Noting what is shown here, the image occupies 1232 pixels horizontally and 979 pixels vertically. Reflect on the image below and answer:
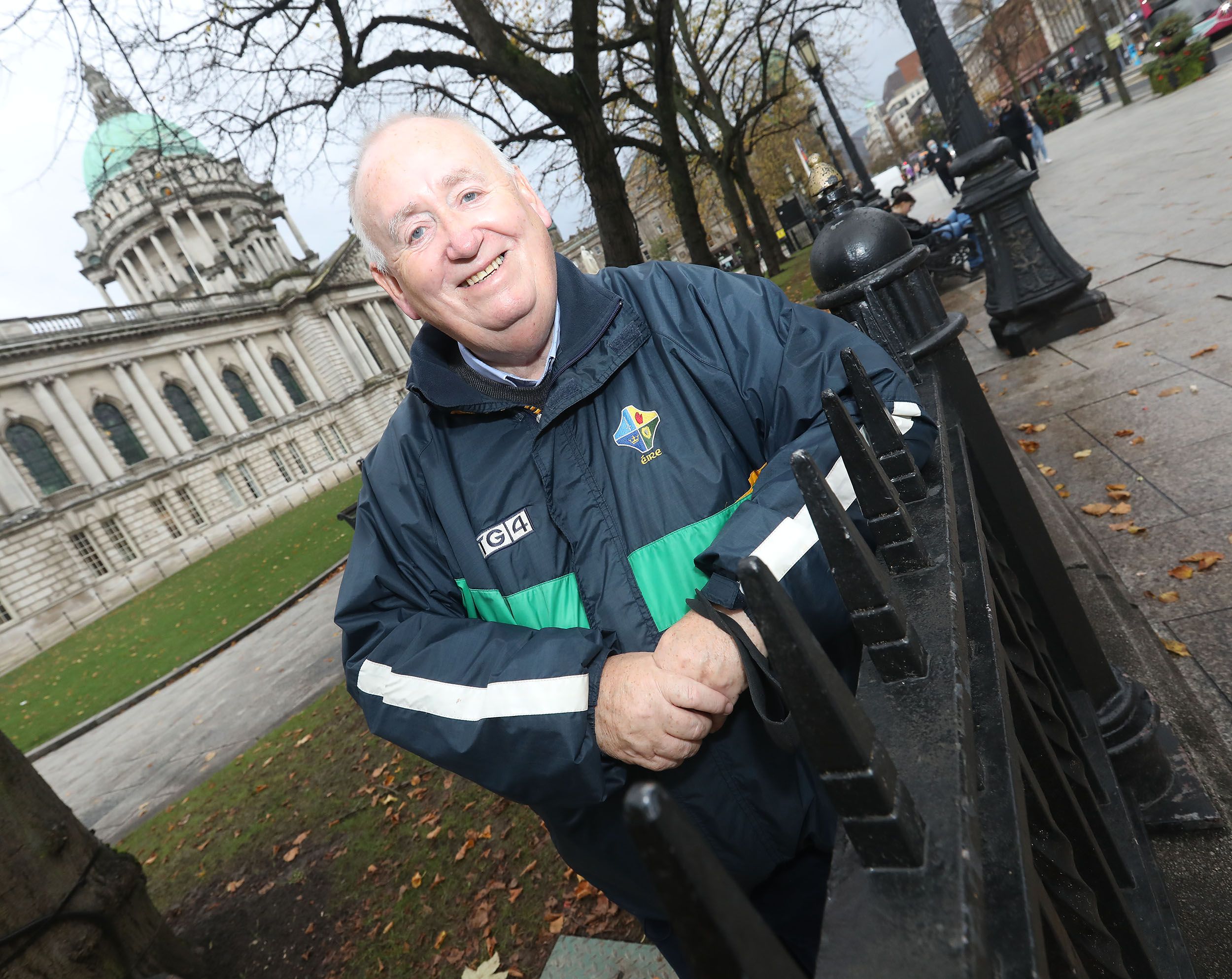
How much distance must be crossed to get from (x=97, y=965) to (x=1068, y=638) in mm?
3961

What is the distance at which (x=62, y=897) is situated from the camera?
2961 millimetres

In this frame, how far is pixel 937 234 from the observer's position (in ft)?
34.5

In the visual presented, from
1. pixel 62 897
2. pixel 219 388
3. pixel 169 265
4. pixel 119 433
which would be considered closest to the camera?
pixel 62 897

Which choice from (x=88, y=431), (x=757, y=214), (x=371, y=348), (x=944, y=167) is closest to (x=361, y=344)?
(x=371, y=348)

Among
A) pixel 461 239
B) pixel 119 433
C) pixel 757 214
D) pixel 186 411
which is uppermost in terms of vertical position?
pixel 186 411

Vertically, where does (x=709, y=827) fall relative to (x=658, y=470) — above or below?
below

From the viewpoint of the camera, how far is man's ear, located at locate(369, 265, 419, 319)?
78.7 inches

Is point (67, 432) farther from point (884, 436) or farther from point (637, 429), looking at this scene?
point (884, 436)

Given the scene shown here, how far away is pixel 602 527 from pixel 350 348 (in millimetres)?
60496

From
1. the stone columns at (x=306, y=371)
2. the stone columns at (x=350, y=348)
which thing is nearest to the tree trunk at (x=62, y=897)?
the stone columns at (x=306, y=371)

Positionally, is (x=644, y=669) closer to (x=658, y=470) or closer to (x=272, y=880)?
(x=658, y=470)

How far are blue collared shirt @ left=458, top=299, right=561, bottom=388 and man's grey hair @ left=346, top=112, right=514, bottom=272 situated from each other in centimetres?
36

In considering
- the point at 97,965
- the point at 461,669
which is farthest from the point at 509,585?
the point at 97,965

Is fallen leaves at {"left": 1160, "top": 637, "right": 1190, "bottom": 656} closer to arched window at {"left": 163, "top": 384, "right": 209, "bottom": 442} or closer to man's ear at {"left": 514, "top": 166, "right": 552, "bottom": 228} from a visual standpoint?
man's ear at {"left": 514, "top": 166, "right": 552, "bottom": 228}
